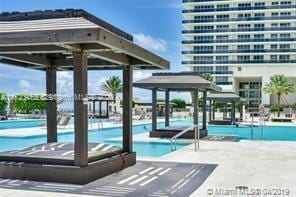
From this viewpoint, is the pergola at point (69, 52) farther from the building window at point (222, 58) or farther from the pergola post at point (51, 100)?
the building window at point (222, 58)

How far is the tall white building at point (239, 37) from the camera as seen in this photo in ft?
279

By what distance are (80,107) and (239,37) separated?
8502 cm

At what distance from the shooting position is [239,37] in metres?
88.3

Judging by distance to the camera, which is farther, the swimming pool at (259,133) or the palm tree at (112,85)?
the palm tree at (112,85)

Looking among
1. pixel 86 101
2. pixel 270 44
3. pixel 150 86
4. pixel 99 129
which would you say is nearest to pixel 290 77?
pixel 270 44

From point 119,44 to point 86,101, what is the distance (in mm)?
1205

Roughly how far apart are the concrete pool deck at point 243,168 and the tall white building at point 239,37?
69553mm

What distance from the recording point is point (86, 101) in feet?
23.9

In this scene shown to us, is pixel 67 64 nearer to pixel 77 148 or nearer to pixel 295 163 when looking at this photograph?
pixel 77 148

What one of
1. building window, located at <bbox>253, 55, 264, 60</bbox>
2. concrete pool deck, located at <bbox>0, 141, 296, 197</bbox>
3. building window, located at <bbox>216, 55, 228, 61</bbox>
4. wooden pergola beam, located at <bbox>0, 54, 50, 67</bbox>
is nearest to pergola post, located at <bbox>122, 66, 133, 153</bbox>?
concrete pool deck, located at <bbox>0, 141, 296, 197</bbox>

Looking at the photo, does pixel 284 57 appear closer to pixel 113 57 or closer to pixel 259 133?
pixel 259 133

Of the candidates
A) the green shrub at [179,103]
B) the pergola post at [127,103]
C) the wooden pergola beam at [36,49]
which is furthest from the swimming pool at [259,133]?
the green shrub at [179,103]

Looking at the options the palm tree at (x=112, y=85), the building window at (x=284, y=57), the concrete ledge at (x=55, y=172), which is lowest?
the concrete ledge at (x=55, y=172)

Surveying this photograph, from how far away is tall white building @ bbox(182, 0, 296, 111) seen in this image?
8494 cm
